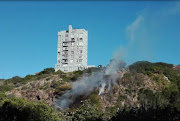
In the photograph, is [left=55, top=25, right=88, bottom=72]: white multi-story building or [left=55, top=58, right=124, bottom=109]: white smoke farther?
[left=55, top=25, right=88, bottom=72]: white multi-story building

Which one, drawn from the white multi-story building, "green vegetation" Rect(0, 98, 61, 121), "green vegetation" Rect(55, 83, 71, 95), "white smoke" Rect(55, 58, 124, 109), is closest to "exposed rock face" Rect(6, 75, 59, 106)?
"green vegetation" Rect(55, 83, 71, 95)

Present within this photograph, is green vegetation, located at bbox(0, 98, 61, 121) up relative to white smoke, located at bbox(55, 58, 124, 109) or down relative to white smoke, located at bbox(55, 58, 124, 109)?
down

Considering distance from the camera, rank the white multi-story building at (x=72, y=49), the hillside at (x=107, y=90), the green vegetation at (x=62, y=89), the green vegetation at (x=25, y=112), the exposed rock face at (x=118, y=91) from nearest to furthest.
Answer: the green vegetation at (x=25, y=112) → the hillside at (x=107, y=90) → the exposed rock face at (x=118, y=91) → the green vegetation at (x=62, y=89) → the white multi-story building at (x=72, y=49)

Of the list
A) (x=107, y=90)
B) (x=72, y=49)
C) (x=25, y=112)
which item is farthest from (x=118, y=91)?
(x=72, y=49)

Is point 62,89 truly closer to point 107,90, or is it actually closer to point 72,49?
point 107,90

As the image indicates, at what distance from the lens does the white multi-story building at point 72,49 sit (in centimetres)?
11188

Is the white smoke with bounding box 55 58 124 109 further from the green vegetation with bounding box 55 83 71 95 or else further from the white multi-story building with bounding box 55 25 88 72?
the white multi-story building with bounding box 55 25 88 72

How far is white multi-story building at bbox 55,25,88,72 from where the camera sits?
111875 millimetres

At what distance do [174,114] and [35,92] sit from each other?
136 ft

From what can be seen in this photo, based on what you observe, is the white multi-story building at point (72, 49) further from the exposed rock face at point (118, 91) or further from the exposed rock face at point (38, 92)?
the exposed rock face at point (118, 91)

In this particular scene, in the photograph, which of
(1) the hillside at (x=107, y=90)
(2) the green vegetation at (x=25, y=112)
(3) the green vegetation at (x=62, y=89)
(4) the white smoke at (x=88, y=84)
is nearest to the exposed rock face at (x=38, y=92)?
(1) the hillside at (x=107, y=90)

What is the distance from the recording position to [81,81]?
245ft

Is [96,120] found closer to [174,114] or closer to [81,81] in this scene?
[174,114]

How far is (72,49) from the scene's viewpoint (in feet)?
377
